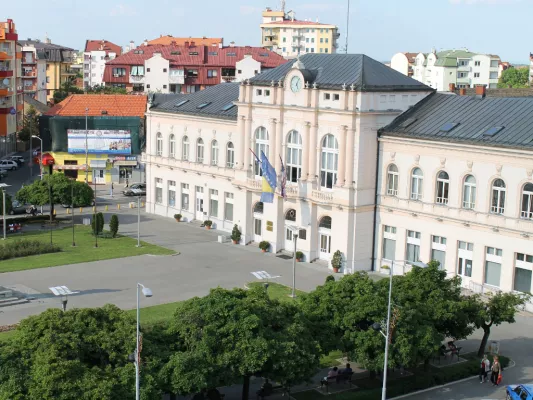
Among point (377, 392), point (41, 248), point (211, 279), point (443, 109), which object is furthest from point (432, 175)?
point (41, 248)

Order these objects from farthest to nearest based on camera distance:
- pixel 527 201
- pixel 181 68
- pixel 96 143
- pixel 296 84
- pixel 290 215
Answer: pixel 181 68 → pixel 96 143 → pixel 290 215 → pixel 296 84 → pixel 527 201

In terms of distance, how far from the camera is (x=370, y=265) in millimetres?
67125

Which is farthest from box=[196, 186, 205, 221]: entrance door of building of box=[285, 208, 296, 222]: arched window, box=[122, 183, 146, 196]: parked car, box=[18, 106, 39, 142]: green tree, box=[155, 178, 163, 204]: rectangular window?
box=[18, 106, 39, 142]: green tree

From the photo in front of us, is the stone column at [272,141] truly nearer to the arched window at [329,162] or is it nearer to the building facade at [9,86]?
the arched window at [329,162]

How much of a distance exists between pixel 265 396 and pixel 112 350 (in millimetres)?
8312

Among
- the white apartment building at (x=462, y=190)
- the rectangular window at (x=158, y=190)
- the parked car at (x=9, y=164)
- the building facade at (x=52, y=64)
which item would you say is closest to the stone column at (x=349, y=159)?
the white apartment building at (x=462, y=190)

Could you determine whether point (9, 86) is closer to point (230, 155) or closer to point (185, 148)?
point (185, 148)

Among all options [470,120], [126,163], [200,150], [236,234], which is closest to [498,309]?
[470,120]

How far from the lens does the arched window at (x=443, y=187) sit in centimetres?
6202

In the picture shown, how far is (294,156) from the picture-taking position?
70.0 meters

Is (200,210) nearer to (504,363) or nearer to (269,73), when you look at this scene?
(269,73)

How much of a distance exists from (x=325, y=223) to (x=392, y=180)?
244 inches

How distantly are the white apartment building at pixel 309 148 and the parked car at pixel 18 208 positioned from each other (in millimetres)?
18169

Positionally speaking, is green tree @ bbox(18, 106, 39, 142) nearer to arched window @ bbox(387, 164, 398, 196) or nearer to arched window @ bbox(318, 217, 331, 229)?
arched window @ bbox(318, 217, 331, 229)
